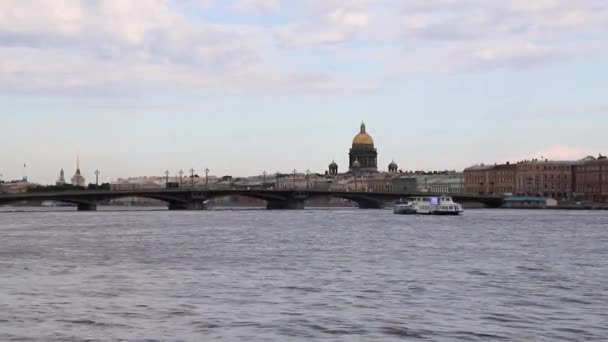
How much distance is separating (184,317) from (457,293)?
586cm

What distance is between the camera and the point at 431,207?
3740 inches

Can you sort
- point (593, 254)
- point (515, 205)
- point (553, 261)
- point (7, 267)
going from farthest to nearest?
point (515, 205) < point (593, 254) < point (553, 261) < point (7, 267)

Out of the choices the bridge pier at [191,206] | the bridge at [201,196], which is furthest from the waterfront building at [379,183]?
the bridge pier at [191,206]

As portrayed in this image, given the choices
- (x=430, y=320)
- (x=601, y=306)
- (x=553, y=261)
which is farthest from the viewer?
(x=553, y=261)

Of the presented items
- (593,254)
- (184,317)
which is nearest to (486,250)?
(593,254)

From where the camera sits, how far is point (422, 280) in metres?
25.4

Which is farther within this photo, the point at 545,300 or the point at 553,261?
the point at 553,261

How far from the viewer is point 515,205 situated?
12719 cm

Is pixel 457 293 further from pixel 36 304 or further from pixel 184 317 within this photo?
pixel 36 304

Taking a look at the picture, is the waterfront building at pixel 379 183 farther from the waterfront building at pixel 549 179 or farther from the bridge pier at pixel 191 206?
the bridge pier at pixel 191 206

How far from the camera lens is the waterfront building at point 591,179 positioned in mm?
142500

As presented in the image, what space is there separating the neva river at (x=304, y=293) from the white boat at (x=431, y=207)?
52.7m

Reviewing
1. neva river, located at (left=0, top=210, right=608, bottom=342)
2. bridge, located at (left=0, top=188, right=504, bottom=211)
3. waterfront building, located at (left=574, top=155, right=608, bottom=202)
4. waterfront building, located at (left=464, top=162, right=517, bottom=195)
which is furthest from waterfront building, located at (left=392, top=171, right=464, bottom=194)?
neva river, located at (left=0, top=210, right=608, bottom=342)

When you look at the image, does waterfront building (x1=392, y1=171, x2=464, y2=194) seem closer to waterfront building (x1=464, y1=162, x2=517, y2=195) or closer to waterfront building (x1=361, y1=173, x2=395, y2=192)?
waterfront building (x1=361, y1=173, x2=395, y2=192)
